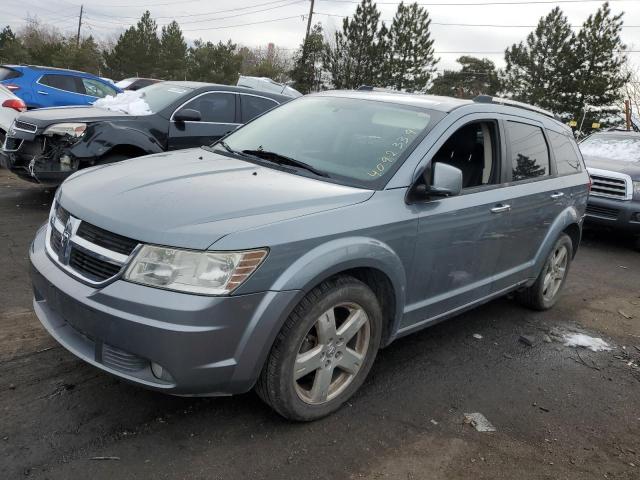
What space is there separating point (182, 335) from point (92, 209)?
32.7 inches

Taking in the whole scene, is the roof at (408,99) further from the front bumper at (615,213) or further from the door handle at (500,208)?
the front bumper at (615,213)

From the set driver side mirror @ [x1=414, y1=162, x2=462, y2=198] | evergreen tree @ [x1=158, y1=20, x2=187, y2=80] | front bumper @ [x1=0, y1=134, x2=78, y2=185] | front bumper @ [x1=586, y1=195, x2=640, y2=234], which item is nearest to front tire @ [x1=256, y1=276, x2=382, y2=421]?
driver side mirror @ [x1=414, y1=162, x2=462, y2=198]

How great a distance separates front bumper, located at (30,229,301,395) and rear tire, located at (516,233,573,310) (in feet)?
10.4

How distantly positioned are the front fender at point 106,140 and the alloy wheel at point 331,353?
4404mm

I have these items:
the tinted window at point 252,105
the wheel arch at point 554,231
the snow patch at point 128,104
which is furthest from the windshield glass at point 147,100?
the wheel arch at point 554,231

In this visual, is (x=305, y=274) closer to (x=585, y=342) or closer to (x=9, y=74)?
(x=585, y=342)

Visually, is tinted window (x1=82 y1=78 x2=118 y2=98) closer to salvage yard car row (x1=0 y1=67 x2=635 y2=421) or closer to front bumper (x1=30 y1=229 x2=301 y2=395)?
salvage yard car row (x1=0 y1=67 x2=635 y2=421)

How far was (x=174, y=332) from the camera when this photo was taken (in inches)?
91.4

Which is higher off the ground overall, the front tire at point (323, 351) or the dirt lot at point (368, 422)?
the front tire at point (323, 351)

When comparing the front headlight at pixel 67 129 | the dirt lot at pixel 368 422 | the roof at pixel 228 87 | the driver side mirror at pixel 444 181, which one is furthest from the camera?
the roof at pixel 228 87

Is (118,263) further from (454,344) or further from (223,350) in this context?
(454,344)

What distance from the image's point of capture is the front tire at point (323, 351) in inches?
104

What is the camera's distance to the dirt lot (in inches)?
101

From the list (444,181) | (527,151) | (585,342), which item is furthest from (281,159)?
(585,342)
